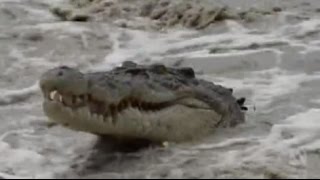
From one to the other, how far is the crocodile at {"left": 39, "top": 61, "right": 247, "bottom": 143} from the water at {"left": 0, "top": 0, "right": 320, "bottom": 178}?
11 centimetres

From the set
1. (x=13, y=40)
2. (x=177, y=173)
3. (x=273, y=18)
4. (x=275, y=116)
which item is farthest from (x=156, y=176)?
(x=273, y=18)

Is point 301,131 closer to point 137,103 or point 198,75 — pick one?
point 137,103

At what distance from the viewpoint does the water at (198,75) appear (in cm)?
529

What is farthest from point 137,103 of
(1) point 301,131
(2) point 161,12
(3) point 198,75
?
(2) point 161,12

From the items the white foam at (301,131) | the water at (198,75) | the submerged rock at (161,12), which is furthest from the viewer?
the submerged rock at (161,12)

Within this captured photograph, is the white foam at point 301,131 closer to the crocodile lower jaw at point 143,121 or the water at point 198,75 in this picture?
the water at point 198,75

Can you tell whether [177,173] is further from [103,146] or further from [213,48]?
[213,48]

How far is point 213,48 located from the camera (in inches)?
349

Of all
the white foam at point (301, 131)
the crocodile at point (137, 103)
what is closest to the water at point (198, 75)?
the white foam at point (301, 131)

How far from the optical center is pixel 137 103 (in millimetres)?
5305

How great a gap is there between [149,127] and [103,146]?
307mm

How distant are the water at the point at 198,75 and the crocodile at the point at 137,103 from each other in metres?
0.11

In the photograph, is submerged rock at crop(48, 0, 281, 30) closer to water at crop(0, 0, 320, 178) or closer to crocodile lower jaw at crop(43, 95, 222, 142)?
water at crop(0, 0, 320, 178)

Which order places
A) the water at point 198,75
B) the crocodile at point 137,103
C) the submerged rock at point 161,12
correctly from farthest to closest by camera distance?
the submerged rock at point 161,12
the water at point 198,75
the crocodile at point 137,103
